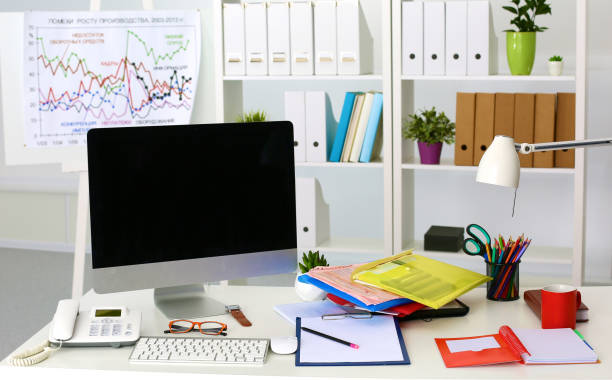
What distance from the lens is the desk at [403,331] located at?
1573mm

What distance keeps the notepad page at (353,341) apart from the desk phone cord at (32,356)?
0.55 meters

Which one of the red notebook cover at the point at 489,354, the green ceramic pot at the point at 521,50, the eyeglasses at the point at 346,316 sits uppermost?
the green ceramic pot at the point at 521,50

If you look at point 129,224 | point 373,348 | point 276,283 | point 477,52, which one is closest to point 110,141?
point 129,224

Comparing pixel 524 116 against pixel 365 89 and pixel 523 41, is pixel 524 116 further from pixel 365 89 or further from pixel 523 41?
pixel 365 89

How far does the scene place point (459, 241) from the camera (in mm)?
3430

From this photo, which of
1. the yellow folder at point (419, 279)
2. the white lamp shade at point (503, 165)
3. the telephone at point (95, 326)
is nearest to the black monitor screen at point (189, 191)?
the telephone at point (95, 326)

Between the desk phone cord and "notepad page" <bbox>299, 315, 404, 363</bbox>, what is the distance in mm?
548

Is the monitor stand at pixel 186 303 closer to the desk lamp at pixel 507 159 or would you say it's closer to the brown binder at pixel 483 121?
the desk lamp at pixel 507 159

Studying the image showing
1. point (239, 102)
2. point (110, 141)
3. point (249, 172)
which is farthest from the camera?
point (239, 102)

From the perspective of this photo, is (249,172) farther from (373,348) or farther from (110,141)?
(373,348)

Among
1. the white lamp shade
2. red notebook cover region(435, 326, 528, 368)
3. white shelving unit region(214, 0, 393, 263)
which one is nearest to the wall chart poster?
white shelving unit region(214, 0, 393, 263)

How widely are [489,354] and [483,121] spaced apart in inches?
70.6

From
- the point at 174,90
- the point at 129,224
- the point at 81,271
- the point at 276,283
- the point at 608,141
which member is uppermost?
the point at 174,90

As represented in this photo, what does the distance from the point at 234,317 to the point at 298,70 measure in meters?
1.72
